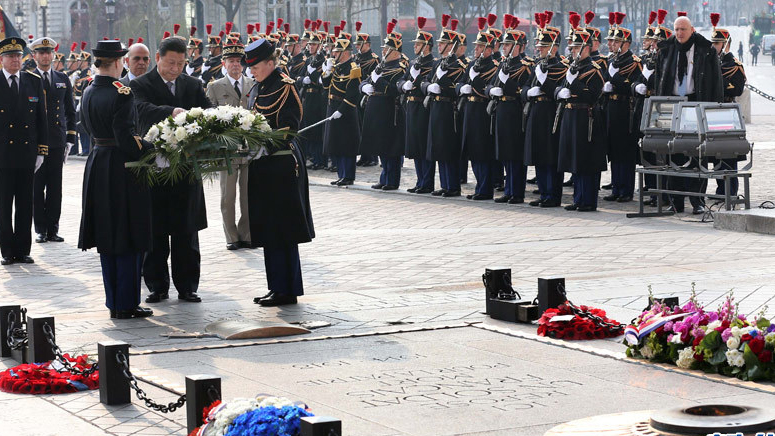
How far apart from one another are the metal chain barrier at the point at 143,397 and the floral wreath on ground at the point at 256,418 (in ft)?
2.10

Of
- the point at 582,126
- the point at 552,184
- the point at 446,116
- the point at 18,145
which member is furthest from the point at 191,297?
the point at 446,116

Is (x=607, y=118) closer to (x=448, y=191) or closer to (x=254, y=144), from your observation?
(x=448, y=191)

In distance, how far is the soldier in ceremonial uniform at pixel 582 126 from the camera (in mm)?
16141

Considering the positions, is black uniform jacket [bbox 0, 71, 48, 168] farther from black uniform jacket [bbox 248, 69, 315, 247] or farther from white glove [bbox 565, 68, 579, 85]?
white glove [bbox 565, 68, 579, 85]

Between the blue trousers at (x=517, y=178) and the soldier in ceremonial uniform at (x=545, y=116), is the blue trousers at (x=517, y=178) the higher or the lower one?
the lower one

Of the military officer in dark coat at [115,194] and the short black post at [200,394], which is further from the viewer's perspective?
the military officer in dark coat at [115,194]

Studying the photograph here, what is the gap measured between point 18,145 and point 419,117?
7173 mm

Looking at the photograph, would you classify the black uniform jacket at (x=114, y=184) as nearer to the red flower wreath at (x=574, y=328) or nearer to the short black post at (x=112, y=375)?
the short black post at (x=112, y=375)

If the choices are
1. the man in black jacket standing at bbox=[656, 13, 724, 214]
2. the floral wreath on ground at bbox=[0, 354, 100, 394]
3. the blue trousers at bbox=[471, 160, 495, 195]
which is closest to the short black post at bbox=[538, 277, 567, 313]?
the floral wreath on ground at bbox=[0, 354, 100, 394]

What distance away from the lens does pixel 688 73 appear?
1576 centimetres

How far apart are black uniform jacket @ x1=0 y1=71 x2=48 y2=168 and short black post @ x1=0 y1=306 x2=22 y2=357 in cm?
492

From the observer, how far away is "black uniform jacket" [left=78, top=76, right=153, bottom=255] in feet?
31.3

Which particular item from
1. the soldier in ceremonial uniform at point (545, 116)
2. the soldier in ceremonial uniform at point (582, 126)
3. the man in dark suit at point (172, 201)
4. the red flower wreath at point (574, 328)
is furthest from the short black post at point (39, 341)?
the soldier in ceremonial uniform at point (545, 116)

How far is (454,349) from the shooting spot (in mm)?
8133
